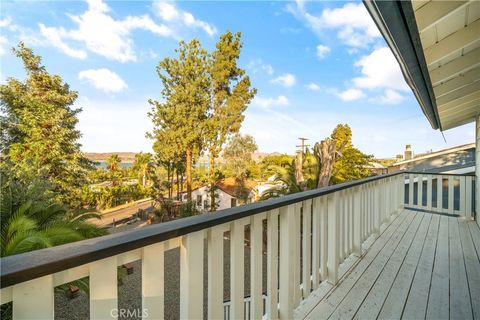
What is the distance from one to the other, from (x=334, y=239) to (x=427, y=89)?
175 cm

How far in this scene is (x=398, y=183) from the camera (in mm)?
4582

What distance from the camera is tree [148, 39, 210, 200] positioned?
1475 centimetres

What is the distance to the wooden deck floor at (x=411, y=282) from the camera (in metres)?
1.74

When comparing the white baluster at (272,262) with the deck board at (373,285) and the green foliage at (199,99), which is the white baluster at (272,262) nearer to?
the deck board at (373,285)

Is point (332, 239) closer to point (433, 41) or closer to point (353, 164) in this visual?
point (433, 41)

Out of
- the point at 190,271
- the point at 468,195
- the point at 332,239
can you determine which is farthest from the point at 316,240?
the point at 468,195

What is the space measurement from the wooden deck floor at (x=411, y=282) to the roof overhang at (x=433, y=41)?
1791mm

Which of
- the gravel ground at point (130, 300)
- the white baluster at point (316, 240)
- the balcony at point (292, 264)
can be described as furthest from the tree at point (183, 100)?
the white baluster at point (316, 240)

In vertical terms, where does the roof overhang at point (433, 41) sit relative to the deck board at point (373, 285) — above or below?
above

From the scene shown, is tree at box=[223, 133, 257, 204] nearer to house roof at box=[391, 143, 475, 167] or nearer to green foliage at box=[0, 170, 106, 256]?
house roof at box=[391, 143, 475, 167]

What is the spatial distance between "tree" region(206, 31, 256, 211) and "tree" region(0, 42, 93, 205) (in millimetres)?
7609

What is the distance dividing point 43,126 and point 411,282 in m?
14.7

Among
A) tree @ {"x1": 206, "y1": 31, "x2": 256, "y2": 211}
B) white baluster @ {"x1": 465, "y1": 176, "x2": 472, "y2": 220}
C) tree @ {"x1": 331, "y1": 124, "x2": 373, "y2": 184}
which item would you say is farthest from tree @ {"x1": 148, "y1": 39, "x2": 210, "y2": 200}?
white baluster @ {"x1": 465, "y1": 176, "x2": 472, "y2": 220}

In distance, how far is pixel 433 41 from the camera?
6.86 feet
